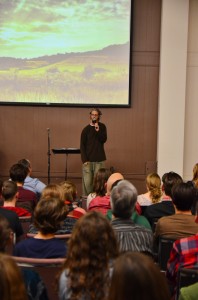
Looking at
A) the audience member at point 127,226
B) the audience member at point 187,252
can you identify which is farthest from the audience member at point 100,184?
the audience member at point 187,252

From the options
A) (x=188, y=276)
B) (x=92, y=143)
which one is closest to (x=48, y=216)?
(x=188, y=276)

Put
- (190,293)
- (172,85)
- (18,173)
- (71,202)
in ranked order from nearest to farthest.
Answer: (190,293) < (71,202) < (18,173) < (172,85)

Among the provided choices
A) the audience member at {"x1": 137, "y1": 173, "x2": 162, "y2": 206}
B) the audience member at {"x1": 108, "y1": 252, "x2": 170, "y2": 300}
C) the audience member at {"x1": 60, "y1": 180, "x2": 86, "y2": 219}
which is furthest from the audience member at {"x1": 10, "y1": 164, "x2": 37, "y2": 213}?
the audience member at {"x1": 108, "y1": 252, "x2": 170, "y2": 300}

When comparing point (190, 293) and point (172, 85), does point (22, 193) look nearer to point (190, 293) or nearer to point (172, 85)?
point (190, 293)

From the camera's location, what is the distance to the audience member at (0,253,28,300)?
53.4 inches

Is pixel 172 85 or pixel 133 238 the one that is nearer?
pixel 133 238

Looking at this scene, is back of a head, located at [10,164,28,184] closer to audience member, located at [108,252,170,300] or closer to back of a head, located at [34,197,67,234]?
back of a head, located at [34,197,67,234]

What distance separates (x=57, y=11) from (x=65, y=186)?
181 inches

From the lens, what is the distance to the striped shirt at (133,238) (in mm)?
2557

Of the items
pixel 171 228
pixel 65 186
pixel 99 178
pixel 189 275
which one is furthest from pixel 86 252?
pixel 99 178

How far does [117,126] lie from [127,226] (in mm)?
5494

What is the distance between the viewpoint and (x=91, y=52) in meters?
7.88

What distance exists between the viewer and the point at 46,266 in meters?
2.16

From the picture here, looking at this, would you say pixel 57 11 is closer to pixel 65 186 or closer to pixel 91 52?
pixel 91 52
